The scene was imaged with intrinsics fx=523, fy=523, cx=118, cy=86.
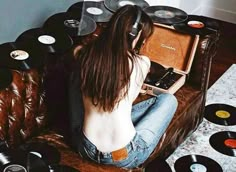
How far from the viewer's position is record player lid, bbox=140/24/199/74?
104 inches

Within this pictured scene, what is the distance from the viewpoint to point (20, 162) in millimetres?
1818

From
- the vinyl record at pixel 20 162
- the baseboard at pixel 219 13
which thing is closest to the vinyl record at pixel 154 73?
the vinyl record at pixel 20 162

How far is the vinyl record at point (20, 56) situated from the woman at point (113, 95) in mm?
177

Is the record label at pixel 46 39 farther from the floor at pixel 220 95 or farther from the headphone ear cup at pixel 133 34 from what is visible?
the floor at pixel 220 95

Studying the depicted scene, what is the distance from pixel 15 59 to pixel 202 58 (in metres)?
0.97

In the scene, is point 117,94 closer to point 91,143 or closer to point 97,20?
point 91,143

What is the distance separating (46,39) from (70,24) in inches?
7.2

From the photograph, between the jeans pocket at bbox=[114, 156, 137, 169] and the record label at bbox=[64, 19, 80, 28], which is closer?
the jeans pocket at bbox=[114, 156, 137, 169]

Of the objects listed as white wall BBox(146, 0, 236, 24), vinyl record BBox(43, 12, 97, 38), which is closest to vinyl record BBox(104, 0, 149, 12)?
vinyl record BBox(43, 12, 97, 38)

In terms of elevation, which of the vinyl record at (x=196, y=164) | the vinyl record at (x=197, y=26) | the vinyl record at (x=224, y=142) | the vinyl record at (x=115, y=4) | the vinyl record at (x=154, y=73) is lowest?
the vinyl record at (x=224, y=142)

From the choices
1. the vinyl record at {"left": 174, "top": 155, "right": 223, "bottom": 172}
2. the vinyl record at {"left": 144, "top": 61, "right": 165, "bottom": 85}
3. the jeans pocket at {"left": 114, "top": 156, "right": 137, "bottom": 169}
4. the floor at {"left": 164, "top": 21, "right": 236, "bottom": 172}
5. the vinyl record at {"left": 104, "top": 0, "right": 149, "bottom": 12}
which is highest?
the vinyl record at {"left": 104, "top": 0, "right": 149, "bottom": 12}

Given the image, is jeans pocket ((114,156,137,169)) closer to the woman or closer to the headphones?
the woman

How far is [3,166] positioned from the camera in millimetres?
1791

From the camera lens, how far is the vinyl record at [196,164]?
8.27 ft
